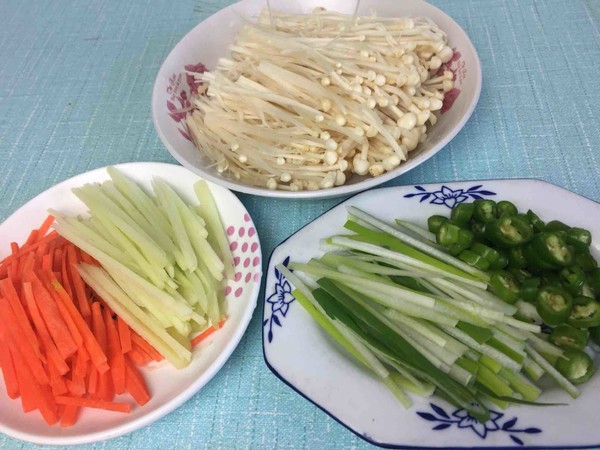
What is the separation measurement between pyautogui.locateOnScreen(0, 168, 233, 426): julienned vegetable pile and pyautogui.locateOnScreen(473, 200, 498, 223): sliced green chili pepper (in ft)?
1.93

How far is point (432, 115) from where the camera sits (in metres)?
1.34

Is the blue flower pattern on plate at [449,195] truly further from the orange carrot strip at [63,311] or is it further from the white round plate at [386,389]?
the orange carrot strip at [63,311]

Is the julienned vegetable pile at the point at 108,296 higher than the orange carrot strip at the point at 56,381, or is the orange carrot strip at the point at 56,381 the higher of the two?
the julienned vegetable pile at the point at 108,296

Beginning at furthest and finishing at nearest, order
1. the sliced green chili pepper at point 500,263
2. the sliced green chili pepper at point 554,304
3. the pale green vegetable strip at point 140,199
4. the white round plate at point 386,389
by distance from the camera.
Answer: the pale green vegetable strip at point 140,199 → the sliced green chili pepper at point 500,263 → the sliced green chili pepper at point 554,304 → the white round plate at point 386,389

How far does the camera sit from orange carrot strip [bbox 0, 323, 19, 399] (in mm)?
984

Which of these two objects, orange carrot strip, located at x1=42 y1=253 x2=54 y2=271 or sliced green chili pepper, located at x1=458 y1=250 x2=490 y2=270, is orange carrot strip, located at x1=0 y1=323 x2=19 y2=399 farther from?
sliced green chili pepper, located at x1=458 y1=250 x2=490 y2=270

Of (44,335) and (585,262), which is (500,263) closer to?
(585,262)

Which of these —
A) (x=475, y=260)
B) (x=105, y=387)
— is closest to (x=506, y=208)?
(x=475, y=260)

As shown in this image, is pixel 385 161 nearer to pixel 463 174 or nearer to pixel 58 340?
pixel 463 174

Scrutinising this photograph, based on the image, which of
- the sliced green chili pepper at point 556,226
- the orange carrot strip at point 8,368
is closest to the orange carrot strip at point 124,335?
the orange carrot strip at point 8,368

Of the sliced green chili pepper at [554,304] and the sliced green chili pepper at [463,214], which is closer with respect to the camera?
the sliced green chili pepper at [554,304]

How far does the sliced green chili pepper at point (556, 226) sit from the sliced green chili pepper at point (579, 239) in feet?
0.05

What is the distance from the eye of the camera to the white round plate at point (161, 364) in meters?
0.91

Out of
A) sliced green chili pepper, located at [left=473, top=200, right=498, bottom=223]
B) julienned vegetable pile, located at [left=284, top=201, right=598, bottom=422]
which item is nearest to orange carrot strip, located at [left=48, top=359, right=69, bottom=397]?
julienned vegetable pile, located at [left=284, top=201, right=598, bottom=422]
